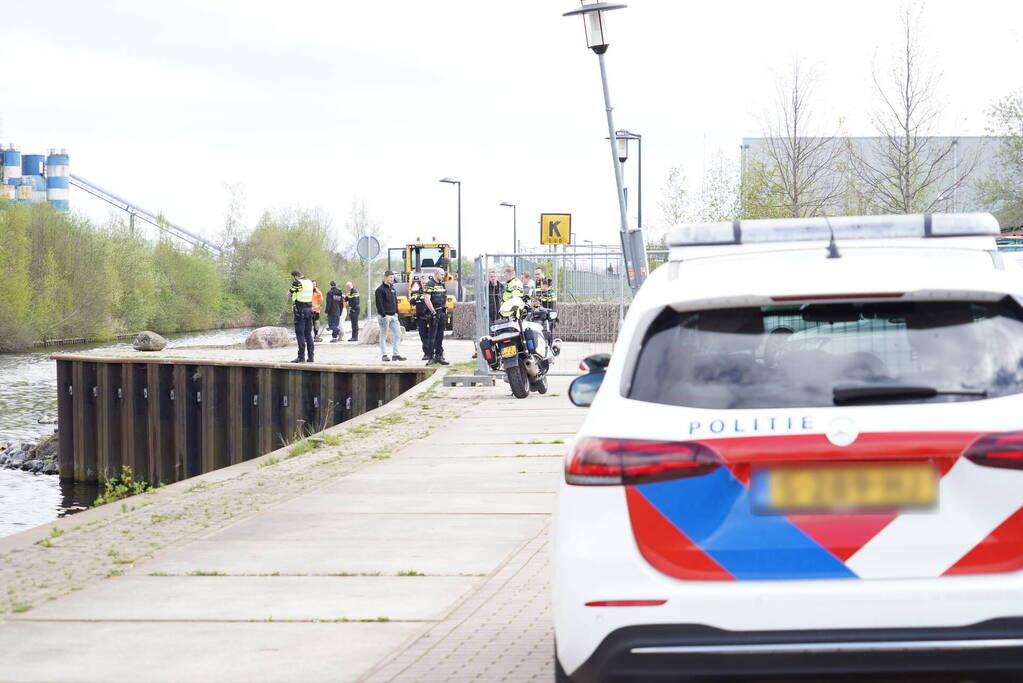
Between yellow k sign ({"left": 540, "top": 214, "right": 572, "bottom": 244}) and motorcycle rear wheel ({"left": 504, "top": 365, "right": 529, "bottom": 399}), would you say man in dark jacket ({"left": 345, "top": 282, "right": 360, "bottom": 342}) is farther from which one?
motorcycle rear wheel ({"left": 504, "top": 365, "right": 529, "bottom": 399})

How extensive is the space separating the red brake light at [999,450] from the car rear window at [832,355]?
13 centimetres

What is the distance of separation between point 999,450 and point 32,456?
2774cm

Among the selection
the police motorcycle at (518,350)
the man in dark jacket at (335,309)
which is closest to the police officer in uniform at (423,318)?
the police motorcycle at (518,350)

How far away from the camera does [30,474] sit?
28.0 m

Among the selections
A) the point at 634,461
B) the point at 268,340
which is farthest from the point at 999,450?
the point at 268,340

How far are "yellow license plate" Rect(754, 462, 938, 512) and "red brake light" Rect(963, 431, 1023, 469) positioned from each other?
0.43 feet

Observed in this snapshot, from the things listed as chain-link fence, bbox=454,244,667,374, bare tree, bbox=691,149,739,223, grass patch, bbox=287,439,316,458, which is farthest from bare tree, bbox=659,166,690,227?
grass patch, bbox=287,439,316,458

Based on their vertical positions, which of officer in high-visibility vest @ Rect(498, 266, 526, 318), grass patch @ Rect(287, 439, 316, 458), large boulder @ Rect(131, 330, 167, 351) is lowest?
grass patch @ Rect(287, 439, 316, 458)

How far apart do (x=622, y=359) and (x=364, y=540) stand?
4907 millimetres

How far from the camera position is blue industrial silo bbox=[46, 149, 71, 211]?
131250 mm

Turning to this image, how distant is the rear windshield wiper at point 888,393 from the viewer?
360 cm

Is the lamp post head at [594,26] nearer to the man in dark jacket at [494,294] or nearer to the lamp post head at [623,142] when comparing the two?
the man in dark jacket at [494,294]

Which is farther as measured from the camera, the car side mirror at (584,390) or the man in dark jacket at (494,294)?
the man in dark jacket at (494,294)

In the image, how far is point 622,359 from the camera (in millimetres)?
3836
